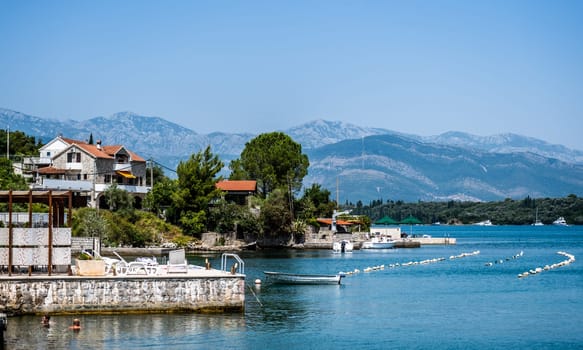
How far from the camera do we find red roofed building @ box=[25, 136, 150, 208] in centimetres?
9706

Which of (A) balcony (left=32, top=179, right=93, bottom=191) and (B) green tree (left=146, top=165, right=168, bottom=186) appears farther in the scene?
(B) green tree (left=146, top=165, right=168, bottom=186)

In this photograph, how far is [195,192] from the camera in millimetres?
104000

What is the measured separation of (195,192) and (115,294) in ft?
215

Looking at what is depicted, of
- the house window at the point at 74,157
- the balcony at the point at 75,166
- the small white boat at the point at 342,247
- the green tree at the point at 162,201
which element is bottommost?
the small white boat at the point at 342,247

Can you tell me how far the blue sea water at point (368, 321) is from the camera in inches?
1399

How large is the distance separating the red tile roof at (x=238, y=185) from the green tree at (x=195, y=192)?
887cm

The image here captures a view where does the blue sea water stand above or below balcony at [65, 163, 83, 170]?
below

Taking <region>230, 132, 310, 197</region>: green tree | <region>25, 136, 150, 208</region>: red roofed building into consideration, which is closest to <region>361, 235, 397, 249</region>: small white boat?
<region>230, 132, 310, 197</region>: green tree

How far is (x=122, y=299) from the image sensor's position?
3872cm

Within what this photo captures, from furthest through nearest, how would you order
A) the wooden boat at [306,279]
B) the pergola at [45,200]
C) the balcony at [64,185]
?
the balcony at [64,185]
the wooden boat at [306,279]
the pergola at [45,200]

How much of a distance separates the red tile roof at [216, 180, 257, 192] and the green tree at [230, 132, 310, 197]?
16.3ft

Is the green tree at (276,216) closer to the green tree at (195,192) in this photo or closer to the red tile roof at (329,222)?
the green tree at (195,192)

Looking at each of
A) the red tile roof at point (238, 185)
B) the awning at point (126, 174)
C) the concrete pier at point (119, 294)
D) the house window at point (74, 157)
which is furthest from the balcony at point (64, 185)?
the concrete pier at point (119, 294)

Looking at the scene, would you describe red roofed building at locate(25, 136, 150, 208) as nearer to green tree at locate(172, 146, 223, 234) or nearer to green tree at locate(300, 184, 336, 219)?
green tree at locate(172, 146, 223, 234)
